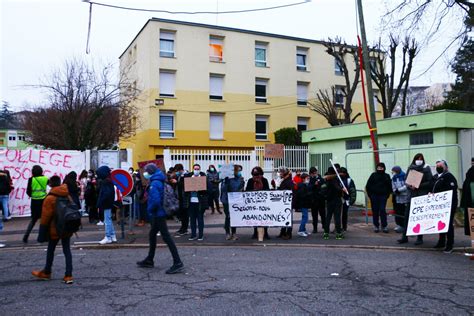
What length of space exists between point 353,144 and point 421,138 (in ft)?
12.7

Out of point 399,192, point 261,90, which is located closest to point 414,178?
point 399,192

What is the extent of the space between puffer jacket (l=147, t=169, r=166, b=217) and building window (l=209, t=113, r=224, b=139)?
1055 inches

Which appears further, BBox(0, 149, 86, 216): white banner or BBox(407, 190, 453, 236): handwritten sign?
BBox(0, 149, 86, 216): white banner

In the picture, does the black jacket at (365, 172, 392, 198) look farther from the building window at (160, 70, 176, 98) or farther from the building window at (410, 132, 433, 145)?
the building window at (160, 70, 176, 98)

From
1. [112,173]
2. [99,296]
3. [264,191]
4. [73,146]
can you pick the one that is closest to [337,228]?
[264,191]

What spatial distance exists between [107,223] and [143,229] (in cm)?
290

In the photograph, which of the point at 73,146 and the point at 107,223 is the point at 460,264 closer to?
the point at 107,223

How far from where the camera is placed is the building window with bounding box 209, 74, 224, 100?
116 ft

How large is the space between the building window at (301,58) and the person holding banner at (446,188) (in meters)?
29.2

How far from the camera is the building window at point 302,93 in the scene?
38688mm

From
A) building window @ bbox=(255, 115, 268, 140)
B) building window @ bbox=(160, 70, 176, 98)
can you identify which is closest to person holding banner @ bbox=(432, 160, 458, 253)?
building window @ bbox=(160, 70, 176, 98)

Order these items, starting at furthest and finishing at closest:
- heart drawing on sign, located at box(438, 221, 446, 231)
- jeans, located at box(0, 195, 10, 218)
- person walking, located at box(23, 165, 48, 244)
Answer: jeans, located at box(0, 195, 10, 218) → person walking, located at box(23, 165, 48, 244) → heart drawing on sign, located at box(438, 221, 446, 231)

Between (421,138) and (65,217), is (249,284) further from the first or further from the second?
(421,138)

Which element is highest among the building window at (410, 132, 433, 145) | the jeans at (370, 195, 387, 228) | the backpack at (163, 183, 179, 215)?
the building window at (410, 132, 433, 145)
